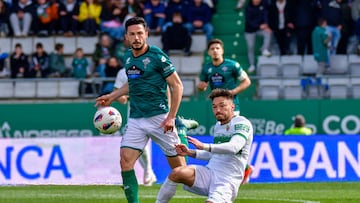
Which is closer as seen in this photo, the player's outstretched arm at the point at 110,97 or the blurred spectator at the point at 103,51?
the player's outstretched arm at the point at 110,97

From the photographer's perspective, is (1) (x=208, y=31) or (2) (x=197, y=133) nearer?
(2) (x=197, y=133)

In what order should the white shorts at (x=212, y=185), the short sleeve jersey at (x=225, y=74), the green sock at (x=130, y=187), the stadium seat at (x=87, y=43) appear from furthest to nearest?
the stadium seat at (x=87, y=43) → the short sleeve jersey at (x=225, y=74) → the green sock at (x=130, y=187) → the white shorts at (x=212, y=185)

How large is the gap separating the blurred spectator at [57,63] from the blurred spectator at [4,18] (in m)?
2.30

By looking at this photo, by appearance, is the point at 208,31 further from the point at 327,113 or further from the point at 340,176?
the point at 340,176

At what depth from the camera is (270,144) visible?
800 inches

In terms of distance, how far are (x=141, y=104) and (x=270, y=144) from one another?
8.65 metres

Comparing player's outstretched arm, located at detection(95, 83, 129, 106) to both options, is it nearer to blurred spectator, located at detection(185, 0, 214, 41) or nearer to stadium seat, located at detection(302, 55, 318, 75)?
stadium seat, located at detection(302, 55, 318, 75)

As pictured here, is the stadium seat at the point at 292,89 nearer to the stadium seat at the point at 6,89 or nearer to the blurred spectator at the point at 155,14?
the blurred spectator at the point at 155,14

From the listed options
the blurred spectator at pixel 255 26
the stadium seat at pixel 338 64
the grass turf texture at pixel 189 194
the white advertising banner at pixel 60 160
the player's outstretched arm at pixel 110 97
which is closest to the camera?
the player's outstretched arm at pixel 110 97

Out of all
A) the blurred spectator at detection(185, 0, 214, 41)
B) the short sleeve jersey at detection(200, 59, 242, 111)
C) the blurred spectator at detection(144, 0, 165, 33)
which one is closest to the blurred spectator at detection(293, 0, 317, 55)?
the blurred spectator at detection(185, 0, 214, 41)

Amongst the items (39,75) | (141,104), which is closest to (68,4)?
(39,75)

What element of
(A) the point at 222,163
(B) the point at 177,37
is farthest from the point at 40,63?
(A) the point at 222,163

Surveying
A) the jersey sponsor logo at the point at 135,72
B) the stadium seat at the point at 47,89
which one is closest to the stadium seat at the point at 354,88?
the stadium seat at the point at 47,89

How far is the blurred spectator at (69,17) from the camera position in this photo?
1097 inches
